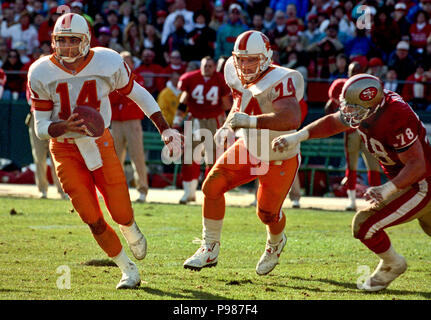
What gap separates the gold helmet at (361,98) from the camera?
5.01 meters

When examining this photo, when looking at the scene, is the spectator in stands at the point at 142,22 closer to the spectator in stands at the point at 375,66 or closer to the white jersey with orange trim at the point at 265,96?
the spectator in stands at the point at 375,66

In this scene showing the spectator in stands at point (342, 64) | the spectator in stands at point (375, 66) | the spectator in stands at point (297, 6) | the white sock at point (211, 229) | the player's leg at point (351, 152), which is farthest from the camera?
the spectator in stands at point (297, 6)

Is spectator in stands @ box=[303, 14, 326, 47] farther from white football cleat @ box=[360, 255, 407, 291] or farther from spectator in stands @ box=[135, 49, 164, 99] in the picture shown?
white football cleat @ box=[360, 255, 407, 291]

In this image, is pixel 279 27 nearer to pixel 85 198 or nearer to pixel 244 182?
pixel 244 182

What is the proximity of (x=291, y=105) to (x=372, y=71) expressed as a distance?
264 inches

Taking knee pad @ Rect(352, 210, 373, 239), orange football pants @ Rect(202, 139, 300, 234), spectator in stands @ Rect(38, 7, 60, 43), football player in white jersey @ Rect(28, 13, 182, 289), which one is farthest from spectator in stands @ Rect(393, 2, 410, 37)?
football player in white jersey @ Rect(28, 13, 182, 289)

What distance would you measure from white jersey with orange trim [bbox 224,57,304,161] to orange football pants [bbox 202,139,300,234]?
0.22ft

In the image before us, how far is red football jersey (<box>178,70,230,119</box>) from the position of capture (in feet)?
34.6

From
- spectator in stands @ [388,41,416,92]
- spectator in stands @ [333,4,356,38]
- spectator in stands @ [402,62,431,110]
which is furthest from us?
spectator in stands @ [333,4,356,38]

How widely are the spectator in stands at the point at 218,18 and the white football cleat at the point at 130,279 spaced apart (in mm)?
9687

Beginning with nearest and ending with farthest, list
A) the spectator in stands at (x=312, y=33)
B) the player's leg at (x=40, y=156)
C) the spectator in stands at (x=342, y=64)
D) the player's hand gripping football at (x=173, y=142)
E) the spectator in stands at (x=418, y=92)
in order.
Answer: the player's hand gripping football at (x=173, y=142) → the player's leg at (x=40, y=156) → the spectator in stands at (x=342, y=64) → the spectator in stands at (x=418, y=92) → the spectator in stands at (x=312, y=33)

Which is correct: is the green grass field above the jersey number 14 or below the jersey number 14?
below

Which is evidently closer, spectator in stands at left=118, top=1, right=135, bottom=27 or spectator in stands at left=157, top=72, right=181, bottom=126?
spectator in stands at left=157, top=72, right=181, bottom=126

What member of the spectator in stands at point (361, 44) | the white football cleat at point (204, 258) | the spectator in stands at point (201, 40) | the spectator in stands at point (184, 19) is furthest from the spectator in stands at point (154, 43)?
the white football cleat at point (204, 258)
